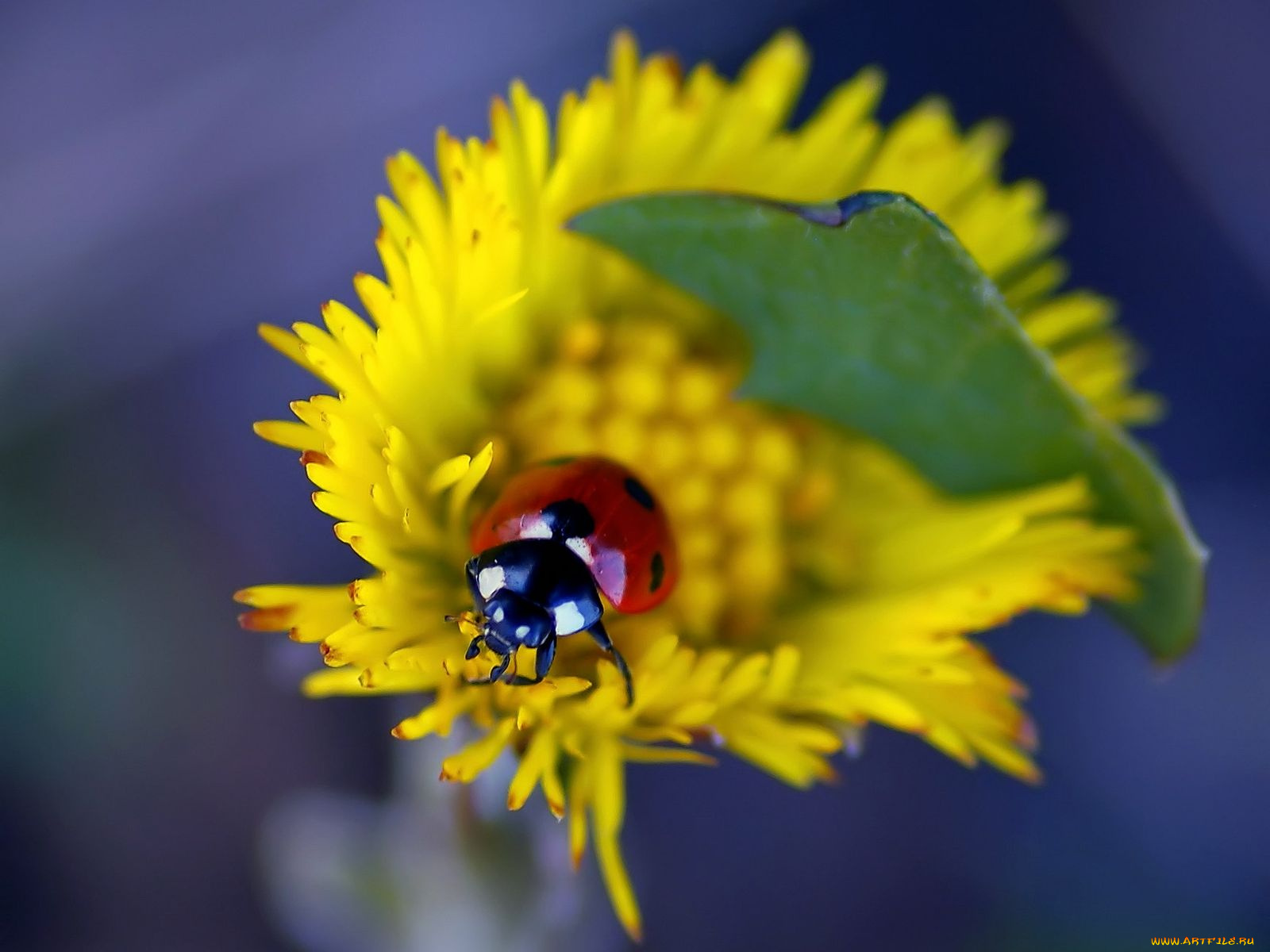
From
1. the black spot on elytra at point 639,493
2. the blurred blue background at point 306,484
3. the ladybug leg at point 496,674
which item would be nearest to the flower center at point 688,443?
the black spot on elytra at point 639,493

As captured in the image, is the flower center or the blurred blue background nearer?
the flower center

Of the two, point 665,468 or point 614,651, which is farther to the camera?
point 665,468

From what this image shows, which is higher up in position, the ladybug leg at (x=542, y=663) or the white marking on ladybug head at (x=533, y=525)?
the white marking on ladybug head at (x=533, y=525)

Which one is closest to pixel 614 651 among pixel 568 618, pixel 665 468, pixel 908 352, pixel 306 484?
pixel 568 618

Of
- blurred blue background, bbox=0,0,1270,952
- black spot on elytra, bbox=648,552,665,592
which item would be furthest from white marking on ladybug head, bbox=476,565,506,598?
blurred blue background, bbox=0,0,1270,952

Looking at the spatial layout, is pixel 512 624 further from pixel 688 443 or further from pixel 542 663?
pixel 688 443

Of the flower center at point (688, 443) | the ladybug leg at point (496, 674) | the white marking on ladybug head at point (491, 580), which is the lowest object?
the ladybug leg at point (496, 674)

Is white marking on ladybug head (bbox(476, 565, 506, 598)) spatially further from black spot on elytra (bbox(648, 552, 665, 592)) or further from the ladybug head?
black spot on elytra (bbox(648, 552, 665, 592))

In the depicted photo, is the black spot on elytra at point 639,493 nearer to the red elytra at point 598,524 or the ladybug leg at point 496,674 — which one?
Answer: the red elytra at point 598,524
